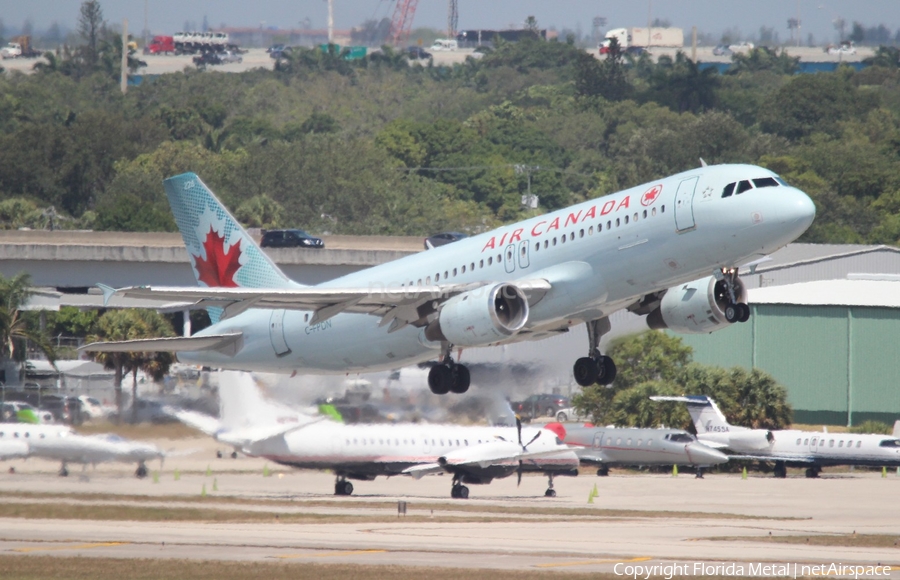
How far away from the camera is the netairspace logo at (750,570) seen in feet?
124

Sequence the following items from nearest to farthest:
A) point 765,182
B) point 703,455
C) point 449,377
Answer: point 765,182 → point 449,377 → point 703,455

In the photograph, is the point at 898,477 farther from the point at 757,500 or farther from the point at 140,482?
the point at 140,482

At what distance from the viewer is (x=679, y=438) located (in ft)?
240

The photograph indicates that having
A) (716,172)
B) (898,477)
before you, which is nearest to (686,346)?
(898,477)

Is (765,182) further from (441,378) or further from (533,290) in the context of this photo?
(441,378)

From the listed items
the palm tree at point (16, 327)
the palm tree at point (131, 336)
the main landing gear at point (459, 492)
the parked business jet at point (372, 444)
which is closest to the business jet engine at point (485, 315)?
the parked business jet at point (372, 444)

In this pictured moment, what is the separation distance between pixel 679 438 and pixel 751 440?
4293 millimetres

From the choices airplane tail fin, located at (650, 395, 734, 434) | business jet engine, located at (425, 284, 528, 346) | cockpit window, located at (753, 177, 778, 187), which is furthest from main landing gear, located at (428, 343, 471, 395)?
airplane tail fin, located at (650, 395, 734, 434)

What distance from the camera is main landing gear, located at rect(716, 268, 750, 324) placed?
40.7 meters

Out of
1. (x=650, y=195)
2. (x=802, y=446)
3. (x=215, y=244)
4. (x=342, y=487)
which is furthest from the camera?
(x=802, y=446)

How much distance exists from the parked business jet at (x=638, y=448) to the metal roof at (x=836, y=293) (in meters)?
17.6

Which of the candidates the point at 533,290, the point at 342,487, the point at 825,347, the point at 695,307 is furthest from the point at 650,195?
the point at 825,347

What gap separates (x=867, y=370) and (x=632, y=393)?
16.2m

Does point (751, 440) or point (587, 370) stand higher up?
point (587, 370)
